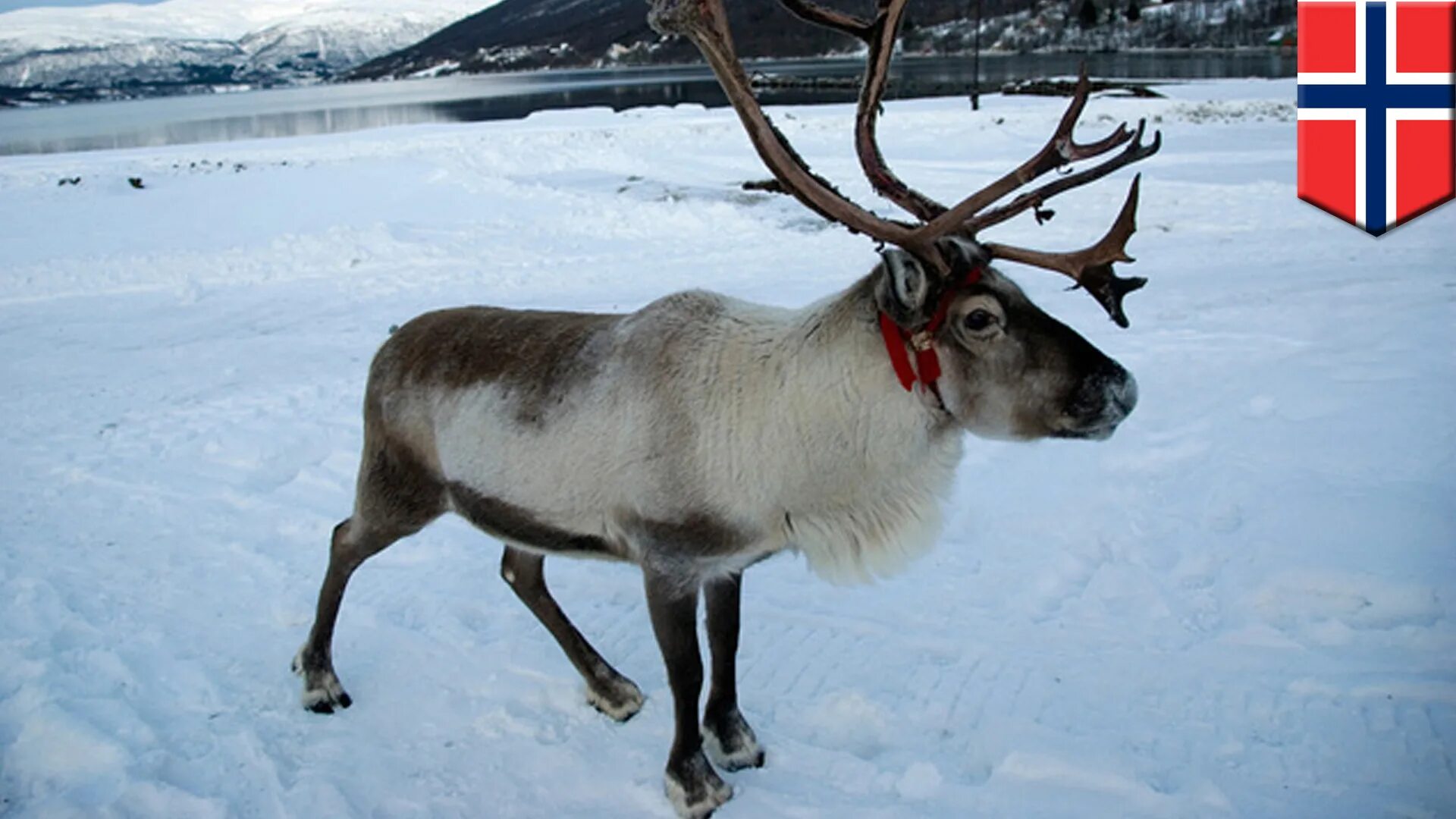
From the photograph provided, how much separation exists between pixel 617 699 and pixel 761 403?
4.90 feet

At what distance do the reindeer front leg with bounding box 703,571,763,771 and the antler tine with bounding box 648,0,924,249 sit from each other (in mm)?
1400

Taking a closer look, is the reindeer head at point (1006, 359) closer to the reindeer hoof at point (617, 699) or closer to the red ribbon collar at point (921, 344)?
the red ribbon collar at point (921, 344)

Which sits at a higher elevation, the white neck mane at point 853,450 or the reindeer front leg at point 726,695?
the white neck mane at point 853,450

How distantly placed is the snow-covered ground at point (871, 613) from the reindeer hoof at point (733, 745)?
60 millimetres

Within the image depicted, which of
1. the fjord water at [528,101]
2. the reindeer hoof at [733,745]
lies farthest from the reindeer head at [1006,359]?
the fjord water at [528,101]

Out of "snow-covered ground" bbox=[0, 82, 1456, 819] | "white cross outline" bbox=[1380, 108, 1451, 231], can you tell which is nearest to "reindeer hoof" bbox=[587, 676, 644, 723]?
"snow-covered ground" bbox=[0, 82, 1456, 819]

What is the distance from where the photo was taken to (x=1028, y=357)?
310cm

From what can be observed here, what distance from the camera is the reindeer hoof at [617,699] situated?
157 inches

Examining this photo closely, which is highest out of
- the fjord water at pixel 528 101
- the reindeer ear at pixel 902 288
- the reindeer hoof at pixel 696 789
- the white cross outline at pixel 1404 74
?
the fjord water at pixel 528 101

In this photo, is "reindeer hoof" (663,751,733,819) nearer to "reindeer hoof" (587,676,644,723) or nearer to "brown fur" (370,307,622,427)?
"reindeer hoof" (587,676,644,723)

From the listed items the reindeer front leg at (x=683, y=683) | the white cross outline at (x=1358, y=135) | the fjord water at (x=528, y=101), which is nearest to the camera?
the reindeer front leg at (x=683, y=683)

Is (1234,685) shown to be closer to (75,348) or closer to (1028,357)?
(1028,357)

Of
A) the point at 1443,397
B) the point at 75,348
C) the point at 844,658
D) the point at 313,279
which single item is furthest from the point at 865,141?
the point at 313,279

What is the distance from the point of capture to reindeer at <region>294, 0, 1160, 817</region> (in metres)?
3.12
